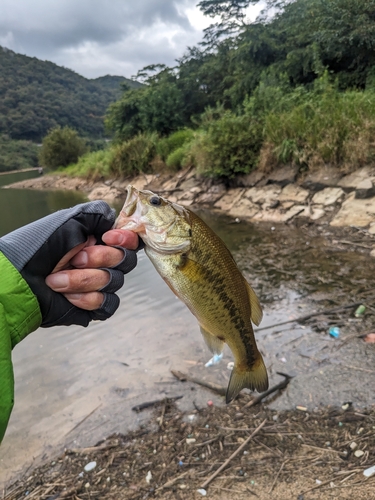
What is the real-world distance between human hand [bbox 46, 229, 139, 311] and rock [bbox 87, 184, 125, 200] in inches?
823

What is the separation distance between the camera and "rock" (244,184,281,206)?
1273 cm

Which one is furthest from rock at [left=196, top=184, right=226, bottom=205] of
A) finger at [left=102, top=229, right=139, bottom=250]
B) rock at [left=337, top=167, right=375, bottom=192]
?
finger at [left=102, top=229, right=139, bottom=250]

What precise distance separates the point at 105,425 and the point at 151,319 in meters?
2.63

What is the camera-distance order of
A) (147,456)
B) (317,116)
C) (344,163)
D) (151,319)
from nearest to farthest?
(147,456), (151,319), (344,163), (317,116)

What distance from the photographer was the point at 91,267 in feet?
7.14

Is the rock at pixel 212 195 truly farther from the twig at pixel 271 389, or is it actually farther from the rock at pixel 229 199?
the twig at pixel 271 389

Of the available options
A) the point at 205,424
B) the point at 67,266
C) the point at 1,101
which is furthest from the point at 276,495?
the point at 1,101

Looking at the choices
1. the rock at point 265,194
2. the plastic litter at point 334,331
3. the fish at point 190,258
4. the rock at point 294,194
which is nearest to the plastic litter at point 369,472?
the fish at point 190,258

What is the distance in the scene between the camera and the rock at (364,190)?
973 cm

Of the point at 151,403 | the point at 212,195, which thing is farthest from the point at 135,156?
the point at 151,403

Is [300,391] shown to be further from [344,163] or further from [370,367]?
[344,163]

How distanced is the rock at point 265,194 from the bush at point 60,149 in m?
34.5

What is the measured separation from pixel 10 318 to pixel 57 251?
1.44 ft

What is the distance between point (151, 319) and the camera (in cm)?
657
